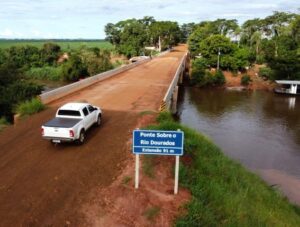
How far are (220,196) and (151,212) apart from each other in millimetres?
3014

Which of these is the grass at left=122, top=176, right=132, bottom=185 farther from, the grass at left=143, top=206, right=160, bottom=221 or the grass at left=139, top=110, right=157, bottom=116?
the grass at left=139, top=110, right=157, bottom=116

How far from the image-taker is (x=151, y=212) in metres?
10.8

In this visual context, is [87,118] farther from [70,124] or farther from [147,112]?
[147,112]

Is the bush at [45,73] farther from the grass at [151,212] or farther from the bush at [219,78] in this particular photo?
the grass at [151,212]

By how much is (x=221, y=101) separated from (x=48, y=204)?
47122 mm

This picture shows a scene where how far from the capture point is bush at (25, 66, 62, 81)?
293 ft

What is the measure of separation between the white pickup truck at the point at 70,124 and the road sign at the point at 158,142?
4.94 meters

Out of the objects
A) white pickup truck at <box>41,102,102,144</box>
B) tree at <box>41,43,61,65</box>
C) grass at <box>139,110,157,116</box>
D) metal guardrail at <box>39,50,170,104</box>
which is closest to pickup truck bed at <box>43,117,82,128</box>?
white pickup truck at <box>41,102,102,144</box>

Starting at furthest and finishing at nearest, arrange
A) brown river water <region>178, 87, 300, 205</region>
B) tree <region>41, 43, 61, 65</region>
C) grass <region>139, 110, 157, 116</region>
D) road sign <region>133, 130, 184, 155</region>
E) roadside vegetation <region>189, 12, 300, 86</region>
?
1. tree <region>41, 43, 61, 65</region>
2. roadside vegetation <region>189, 12, 300, 86</region>
3. brown river water <region>178, 87, 300, 205</region>
4. grass <region>139, 110, 157, 116</region>
5. road sign <region>133, 130, 184, 155</region>

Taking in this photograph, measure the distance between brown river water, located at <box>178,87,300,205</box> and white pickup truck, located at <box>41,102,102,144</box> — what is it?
13481 millimetres

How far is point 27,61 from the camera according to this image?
102 m

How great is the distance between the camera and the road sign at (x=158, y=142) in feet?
36.4

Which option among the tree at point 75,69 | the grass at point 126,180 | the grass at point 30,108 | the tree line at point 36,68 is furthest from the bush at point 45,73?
the grass at point 126,180

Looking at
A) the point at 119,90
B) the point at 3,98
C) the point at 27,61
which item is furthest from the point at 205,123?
the point at 27,61
